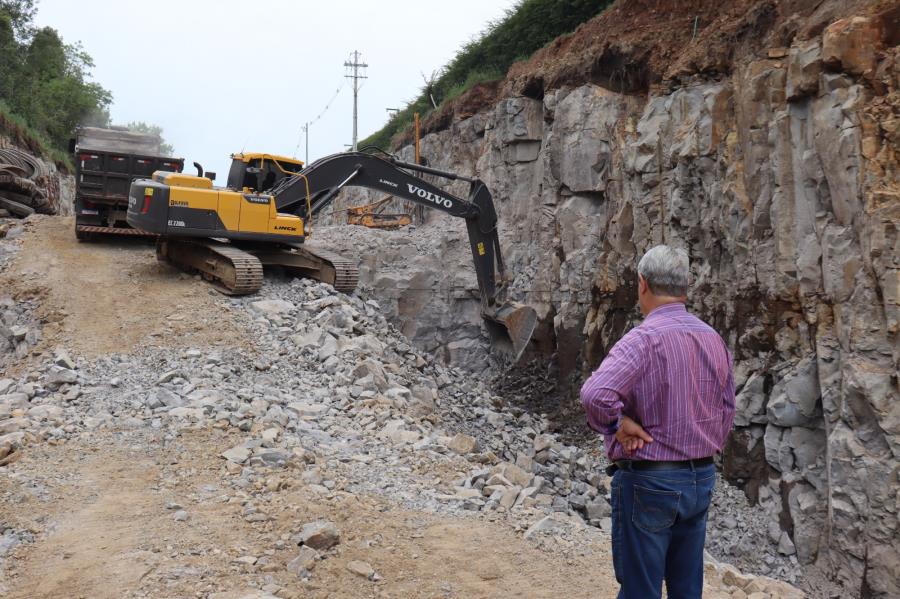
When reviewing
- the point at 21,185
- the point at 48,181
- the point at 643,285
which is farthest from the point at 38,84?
the point at 643,285

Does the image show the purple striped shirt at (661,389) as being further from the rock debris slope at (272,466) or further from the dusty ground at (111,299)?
the dusty ground at (111,299)

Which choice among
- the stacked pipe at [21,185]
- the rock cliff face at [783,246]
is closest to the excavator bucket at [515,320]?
the rock cliff face at [783,246]

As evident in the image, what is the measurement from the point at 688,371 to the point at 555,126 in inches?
555

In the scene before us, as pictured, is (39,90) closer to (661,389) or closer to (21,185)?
(21,185)

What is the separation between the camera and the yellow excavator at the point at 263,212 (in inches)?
410

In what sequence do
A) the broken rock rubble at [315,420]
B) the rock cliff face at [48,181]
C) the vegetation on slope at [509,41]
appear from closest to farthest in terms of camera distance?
the broken rock rubble at [315,420] → the rock cliff face at [48,181] → the vegetation on slope at [509,41]

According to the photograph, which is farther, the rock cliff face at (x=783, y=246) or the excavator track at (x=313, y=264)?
the excavator track at (x=313, y=264)

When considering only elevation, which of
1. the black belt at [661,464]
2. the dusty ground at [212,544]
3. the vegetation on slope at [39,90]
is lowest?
the dusty ground at [212,544]

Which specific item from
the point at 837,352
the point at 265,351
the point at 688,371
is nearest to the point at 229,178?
the point at 265,351

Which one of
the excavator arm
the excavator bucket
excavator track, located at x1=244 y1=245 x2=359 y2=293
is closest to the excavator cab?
the excavator arm

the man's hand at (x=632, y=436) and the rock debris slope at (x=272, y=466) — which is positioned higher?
the man's hand at (x=632, y=436)

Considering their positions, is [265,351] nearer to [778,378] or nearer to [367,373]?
[367,373]

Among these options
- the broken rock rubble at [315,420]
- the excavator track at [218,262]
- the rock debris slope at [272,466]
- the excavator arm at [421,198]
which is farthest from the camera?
the excavator arm at [421,198]

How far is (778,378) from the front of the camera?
30.2ft
